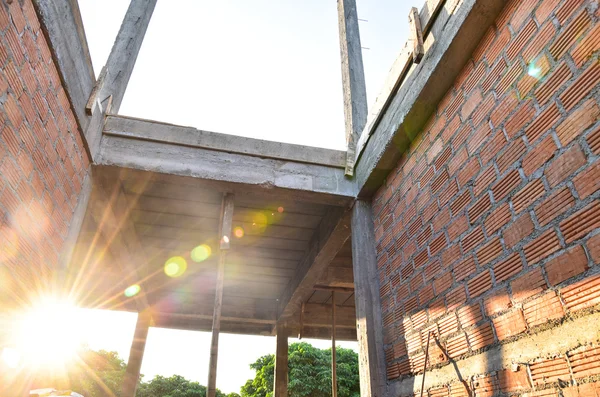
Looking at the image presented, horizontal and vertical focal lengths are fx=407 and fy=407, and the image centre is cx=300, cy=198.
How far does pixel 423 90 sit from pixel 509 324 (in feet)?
5.02

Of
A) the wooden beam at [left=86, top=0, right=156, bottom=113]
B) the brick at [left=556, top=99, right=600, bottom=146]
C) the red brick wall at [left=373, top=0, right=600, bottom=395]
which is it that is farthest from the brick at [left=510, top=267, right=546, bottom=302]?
the wooden beam at [left=86, top=0, right=156, bottom=113]

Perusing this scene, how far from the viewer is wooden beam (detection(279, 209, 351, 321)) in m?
4.12

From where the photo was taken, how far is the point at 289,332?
7273 mm

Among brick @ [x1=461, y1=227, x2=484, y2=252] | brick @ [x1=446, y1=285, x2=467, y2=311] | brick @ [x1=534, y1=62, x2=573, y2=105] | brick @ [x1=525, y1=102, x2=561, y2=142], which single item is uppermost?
brick @ [x1=534, y1=62, x2=573, y2=105]

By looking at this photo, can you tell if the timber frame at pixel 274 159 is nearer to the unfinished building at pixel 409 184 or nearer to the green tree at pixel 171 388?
the unfinished building at pixel 409 184

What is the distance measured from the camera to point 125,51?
147 inches

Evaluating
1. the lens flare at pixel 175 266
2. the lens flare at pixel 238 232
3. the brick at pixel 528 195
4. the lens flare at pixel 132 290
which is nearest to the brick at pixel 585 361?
the brick at pixel 528 195

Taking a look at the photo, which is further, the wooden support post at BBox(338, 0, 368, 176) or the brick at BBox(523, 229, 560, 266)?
the wooden support post at BBox(338, 0, 368, 176)

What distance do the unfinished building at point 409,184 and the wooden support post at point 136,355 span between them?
2586 millimetres

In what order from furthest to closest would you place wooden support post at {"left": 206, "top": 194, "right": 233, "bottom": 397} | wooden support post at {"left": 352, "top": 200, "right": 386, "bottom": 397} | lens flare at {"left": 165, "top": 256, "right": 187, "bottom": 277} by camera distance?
lens flare at {"left": 165, "top": 256, "right": 187, "bottom": 277}, wooden support post at {"left": 206, "top": 194, "right": 233, "bottom": 397}, wooden support post at {"left": 352, "top": 200, "right": 386, "bottom": 397}

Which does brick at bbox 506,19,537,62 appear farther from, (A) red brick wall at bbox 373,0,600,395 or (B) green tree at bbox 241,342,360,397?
(B) green tree at bbox 241,342,360,397

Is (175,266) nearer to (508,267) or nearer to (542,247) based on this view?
(508,267)

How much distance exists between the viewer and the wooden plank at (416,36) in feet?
8.80

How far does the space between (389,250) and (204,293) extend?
4154 millimetres
